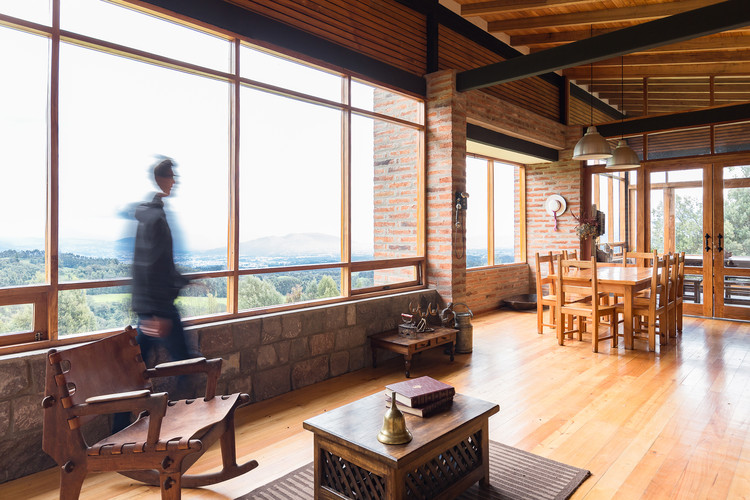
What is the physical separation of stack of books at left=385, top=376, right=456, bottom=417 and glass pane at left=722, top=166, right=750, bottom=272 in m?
6.41

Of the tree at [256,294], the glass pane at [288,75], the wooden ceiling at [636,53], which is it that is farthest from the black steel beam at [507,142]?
the tree at [256,294]

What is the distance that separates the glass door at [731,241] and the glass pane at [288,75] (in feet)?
19.2

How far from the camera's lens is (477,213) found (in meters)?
7.82

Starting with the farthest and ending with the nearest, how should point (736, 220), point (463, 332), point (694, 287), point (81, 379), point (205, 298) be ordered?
point (694, 287) → point (736, 220) → point (463, 332) → point (205, 298) → point (81, 379)

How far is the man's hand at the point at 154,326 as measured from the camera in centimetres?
278

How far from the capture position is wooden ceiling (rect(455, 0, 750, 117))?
19.1 feet

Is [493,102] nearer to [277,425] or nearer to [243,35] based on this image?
[243,35]

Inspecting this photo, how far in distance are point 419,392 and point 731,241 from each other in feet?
21.7

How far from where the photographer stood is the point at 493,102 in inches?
252

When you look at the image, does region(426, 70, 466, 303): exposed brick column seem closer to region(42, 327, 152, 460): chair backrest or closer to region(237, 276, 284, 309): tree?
region(237, 276, 284, 309): tree

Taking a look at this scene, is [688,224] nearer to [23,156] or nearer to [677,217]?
[677,217]

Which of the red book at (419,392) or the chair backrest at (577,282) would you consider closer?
the red book at (419,392)

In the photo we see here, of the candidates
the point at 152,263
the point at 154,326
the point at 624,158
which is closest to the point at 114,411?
the point at 154,326

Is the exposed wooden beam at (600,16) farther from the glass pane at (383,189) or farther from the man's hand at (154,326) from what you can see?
the man's hand at (154,326)
